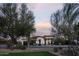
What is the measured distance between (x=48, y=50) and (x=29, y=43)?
20cm

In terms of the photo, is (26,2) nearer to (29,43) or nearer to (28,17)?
(28,17)

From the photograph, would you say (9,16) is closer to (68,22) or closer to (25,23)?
(25,23)

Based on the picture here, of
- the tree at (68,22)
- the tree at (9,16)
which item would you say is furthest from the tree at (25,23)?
the tree at (68,22)

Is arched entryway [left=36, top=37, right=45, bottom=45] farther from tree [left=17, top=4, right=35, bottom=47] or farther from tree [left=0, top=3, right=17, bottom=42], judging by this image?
tree [left=0, top=3, right=17, bottom=42]

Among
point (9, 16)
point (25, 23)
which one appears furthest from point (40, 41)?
point (9, 16)

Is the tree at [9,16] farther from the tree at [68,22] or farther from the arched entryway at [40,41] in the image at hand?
the tree at [68,22]

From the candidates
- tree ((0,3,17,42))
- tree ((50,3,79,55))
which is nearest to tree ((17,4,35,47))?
tree ((0,3,17,42))

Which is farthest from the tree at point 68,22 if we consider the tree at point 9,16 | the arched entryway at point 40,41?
the tree at point 9,16

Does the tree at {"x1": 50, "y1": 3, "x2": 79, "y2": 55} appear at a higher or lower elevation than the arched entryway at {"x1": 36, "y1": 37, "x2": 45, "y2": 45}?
higher

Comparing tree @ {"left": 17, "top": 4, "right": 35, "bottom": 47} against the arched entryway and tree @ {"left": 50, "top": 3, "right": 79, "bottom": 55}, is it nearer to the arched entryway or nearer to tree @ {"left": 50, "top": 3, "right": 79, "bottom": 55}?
the arched entryway

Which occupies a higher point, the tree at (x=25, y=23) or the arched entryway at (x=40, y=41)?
the tree at (x=25, y=23)

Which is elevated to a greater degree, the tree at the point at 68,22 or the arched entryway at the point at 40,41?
the tree at the point at 68,22

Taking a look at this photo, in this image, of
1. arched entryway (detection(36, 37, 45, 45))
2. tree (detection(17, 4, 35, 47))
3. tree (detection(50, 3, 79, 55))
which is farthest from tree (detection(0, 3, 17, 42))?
tree (detection(50, 3, 79, 55))

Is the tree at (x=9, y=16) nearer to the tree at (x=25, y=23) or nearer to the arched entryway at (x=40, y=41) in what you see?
the tree at (x=25, y=23)
